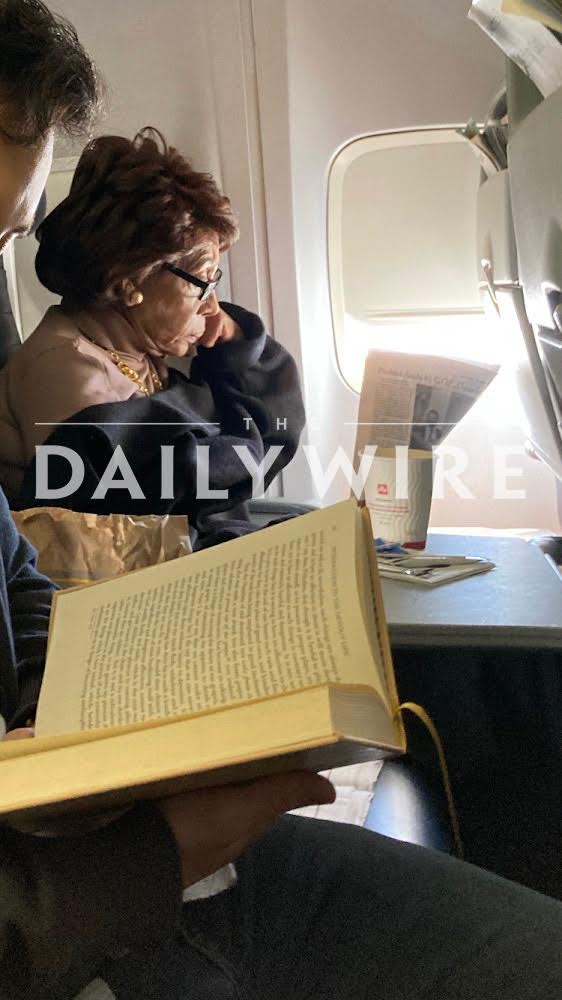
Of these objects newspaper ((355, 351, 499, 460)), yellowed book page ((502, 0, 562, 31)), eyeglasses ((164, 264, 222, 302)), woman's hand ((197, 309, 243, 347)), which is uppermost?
yellowed book page ((502, 0, 562, 31))

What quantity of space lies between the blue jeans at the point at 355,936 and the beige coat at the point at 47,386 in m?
0.80

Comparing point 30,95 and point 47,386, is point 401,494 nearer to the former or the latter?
point 47,386

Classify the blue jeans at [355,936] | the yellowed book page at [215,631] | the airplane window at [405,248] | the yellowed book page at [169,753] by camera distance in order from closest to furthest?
the yellowed book page at [169,753] → the yellowed book page at [215,631] → the blue jeans at [355,936] → the airplane window at [405,248]

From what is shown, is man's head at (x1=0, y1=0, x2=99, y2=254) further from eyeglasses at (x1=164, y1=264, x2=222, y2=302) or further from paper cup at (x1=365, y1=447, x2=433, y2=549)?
eyeglasses at (x1=164, y1=264, x2=222, y2=302)

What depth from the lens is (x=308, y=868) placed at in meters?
0.72

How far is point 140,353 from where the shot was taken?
1.55 metres

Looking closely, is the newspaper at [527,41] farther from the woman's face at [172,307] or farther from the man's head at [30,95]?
the woman's face at [172,307]

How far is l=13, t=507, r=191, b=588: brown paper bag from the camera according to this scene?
3.50 feet

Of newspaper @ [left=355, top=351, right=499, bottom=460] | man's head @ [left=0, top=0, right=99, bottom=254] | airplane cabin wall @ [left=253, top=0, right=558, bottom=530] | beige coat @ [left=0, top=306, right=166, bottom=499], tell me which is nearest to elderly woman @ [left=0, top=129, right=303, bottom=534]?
beige coat @ [left=0, top=306, right=166, bottom=499]

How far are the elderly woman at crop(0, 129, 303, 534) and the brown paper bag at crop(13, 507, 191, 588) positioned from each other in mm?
207

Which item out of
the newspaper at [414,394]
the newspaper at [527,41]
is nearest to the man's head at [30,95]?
the newspaper at [527,41]

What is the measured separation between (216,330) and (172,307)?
0.13 meters

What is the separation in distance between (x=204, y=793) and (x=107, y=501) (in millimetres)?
868

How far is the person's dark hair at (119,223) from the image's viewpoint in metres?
1.45
